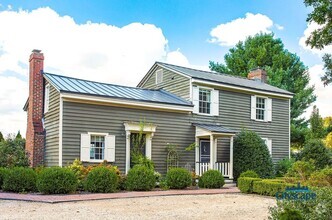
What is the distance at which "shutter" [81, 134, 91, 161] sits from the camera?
1641 centimetres

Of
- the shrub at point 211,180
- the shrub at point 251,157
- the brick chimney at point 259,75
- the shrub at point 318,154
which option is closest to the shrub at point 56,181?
the shrub at point 211,180

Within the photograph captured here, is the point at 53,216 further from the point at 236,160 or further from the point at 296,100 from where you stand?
the point at 296,100

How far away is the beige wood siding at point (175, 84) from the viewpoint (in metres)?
20.8

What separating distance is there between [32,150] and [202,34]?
915cm

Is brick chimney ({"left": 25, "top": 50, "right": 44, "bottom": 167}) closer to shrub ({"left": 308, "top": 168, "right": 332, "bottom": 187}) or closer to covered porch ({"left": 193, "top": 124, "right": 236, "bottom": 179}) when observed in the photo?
covered porch ({"left": 193, "top": 124, "right": 236, "bottom": 179})

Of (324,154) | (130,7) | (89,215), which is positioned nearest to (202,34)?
(130,7)

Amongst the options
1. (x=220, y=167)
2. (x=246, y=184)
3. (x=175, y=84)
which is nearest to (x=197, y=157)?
(x=220, y=167)

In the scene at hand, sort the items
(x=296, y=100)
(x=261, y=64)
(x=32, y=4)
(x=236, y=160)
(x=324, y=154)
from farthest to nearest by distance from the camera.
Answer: (x=261, y=64)
(x=296, y=100)
(x=324, y=154)
(x=236, y=160)
(x=32, y=4)

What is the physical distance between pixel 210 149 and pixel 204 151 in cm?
96

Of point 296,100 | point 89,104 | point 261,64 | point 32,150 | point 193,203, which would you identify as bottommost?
point 193,203

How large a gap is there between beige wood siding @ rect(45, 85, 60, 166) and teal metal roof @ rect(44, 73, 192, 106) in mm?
557

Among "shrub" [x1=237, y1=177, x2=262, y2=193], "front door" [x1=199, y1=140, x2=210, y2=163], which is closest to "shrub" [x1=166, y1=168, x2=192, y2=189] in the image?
"shrub" [x1=237, y1=177, x2=262, y2=193]

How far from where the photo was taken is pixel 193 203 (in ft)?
39.0

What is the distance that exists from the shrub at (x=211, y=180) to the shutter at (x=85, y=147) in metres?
4.83
